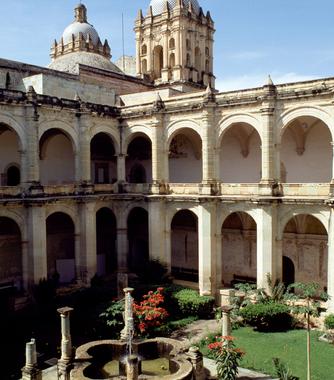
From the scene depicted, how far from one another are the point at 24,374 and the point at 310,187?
13.2 meters

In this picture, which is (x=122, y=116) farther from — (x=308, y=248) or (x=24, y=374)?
(x=24, y=374)

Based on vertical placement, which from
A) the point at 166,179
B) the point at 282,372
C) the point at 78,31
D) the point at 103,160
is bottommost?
the point at 282,372

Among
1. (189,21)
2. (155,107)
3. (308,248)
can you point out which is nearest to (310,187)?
(308,248)

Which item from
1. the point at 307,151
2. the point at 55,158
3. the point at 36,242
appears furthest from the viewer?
the point at 55,158

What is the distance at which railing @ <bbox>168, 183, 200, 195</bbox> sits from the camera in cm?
2217

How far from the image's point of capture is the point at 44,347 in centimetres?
1622

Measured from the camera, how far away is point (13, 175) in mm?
22984

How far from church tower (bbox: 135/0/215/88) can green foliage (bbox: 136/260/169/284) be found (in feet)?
49.4

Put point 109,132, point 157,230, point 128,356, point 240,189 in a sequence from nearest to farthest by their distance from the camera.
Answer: point 128,356 < point 240,189 < point 157,230 < point 109,132

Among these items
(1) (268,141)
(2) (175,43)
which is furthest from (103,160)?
(2) (175,43)

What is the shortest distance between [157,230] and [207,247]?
3099 mm

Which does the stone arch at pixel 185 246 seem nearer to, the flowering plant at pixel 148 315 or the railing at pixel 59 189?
the railing at pixel 59 189

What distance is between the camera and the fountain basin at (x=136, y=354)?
12.8 metres

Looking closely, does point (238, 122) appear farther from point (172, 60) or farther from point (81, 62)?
point (172, 60)
